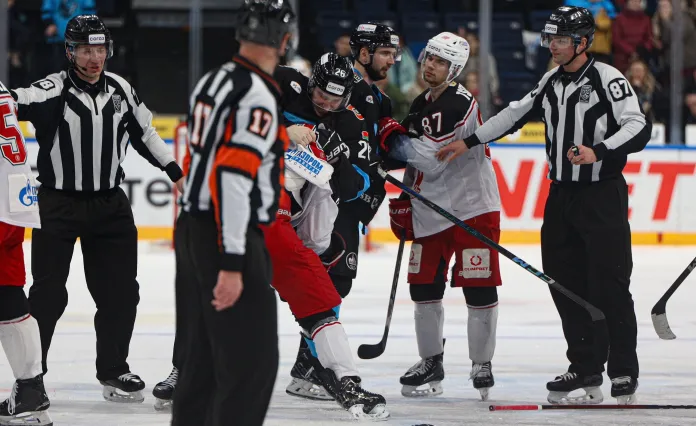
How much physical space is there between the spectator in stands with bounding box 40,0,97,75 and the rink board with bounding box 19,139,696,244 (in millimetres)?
1127

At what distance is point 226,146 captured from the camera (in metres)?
2.87

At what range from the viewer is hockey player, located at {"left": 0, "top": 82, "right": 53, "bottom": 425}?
3.81 m

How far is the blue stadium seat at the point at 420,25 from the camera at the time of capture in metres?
10.9

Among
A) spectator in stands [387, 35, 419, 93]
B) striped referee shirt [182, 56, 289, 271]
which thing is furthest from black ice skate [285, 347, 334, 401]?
spectator in stands [387, 35, 419, 93]

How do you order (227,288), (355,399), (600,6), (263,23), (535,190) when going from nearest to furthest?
(227,288) < (263,23) < (355,399) < (535,190) < (600,6)

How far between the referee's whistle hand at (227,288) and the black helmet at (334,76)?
4.97ft

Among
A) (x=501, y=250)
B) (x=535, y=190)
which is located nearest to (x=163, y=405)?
(x=501, y=250)

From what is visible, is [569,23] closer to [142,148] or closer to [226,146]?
[142,148]

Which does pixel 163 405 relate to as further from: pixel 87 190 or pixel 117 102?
pixel 117 102

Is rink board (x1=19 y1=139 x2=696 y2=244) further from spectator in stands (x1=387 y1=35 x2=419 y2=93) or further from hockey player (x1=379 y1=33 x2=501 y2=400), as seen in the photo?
hockey player (x1=379 y1=33 x2=501 y2=400)

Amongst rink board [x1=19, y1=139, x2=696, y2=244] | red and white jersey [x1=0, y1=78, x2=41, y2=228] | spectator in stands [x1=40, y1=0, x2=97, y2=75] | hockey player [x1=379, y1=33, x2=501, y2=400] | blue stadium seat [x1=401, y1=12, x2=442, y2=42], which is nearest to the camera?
red and white jersey [x1=0, y1=78, x2=41, y2=228]

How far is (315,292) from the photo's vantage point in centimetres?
405

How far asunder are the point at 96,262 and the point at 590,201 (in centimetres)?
175

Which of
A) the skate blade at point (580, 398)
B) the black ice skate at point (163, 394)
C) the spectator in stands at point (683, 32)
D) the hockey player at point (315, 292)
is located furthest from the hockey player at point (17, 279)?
the spectator in stands at point (683, 32)
